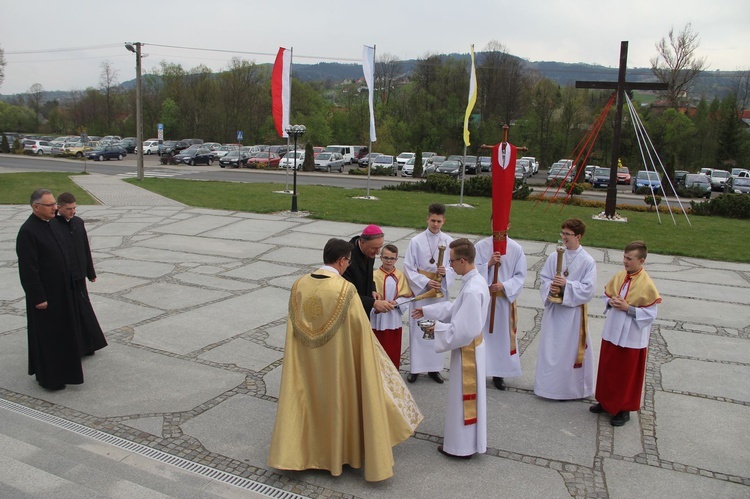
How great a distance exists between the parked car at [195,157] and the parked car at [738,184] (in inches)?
1418

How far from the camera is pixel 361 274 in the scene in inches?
218

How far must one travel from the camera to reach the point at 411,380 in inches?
255

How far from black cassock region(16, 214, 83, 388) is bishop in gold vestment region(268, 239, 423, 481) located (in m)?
2.82

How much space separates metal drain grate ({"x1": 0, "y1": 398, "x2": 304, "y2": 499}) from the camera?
4461 millimetres

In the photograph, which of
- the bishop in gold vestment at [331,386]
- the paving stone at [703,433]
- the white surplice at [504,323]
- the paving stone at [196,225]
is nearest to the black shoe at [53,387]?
the bishop in gold vestment at [331,386]

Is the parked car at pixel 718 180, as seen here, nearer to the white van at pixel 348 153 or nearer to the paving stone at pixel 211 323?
the white van at pixel 348 153

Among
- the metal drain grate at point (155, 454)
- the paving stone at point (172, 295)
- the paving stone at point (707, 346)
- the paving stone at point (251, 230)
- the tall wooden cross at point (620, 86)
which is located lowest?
the metal drain grate at point (155, 454)

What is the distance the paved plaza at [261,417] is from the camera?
14.9 ft

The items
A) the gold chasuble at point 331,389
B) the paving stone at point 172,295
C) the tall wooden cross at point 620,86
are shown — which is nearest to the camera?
the gold chasuble at point 331,389

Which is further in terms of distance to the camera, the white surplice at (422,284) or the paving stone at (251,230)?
the paving stone at (251,230)

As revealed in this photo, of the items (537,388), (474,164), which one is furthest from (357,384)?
(474,164)

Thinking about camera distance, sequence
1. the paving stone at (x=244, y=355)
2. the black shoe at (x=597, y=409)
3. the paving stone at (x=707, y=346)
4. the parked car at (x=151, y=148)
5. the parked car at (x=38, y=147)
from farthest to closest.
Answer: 1. the parked car at (x=151, y=148)
2. the parked car at (x=38, y=147)
3. the paving stone at (x=707, y=346)
4. the paving stone at (x=244, y=355)
5. the black shoe at (x=597, y=409)

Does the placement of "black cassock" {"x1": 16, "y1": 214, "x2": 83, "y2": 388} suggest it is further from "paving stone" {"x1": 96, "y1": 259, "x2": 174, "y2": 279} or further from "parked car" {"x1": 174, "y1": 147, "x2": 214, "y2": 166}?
"parked car" {"x1": 174, "y1": 147, "x2": 214, "y2": 166}

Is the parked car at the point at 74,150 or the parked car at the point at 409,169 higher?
the parked car at the point at 74,150
